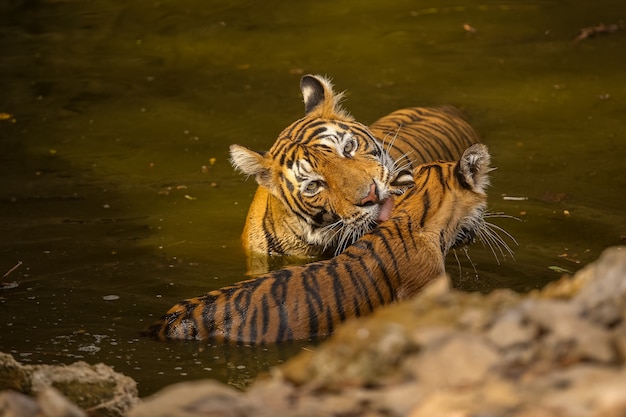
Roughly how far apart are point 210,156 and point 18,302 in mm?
2457

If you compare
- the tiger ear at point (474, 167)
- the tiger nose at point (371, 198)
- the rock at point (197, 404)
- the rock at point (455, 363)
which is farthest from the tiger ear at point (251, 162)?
the rock at point (455, 363)

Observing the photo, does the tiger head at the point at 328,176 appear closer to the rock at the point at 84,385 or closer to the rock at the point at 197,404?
the rock at the point at 84,385

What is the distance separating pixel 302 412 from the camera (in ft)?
7.07

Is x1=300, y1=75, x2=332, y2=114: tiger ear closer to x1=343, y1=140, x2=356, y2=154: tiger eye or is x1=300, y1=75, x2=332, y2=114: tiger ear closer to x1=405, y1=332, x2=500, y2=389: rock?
x1=343, y1=140, x2=356, y2=154: tiger eye

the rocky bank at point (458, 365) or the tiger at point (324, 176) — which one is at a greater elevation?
the rocky bank at point (458, 365)

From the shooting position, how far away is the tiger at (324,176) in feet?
17.5

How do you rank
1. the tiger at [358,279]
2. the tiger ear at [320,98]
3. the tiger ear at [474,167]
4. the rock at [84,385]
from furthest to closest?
the tiger ear at [320,98] < the tiger ear at [474,167] < the tiger at [358,279] < the rock at [84,385]

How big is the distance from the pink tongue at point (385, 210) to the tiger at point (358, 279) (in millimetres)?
228

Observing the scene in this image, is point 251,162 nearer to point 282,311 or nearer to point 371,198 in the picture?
point 371,198

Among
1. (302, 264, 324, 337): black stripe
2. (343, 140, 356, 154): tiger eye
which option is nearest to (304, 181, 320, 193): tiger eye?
(343, 140, 356, 154): tiger eye

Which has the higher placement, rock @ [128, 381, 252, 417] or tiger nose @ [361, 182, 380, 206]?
rock @ [128, 381, 252, 417]

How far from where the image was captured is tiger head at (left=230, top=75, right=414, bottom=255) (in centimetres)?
530

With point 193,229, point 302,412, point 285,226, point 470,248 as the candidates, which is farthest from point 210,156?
point 302,412

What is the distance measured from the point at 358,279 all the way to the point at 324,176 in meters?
0.90
